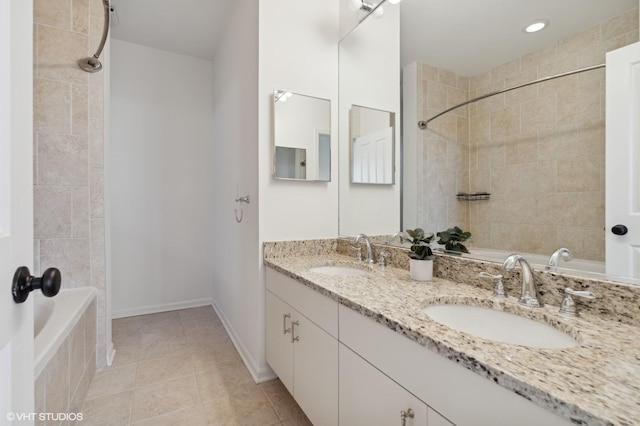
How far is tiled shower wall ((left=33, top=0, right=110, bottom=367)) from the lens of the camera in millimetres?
1832

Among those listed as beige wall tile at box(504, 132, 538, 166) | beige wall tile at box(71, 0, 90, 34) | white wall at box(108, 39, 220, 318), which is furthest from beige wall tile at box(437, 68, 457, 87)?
white wall at box(108, 39, 220, 318)

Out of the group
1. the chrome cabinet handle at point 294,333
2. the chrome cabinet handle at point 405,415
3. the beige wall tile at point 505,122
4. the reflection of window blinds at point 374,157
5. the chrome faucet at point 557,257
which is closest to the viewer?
the chrome cabinet handle at point 405,415

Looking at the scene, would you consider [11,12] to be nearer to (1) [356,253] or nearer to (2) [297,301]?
(2) [297,301]

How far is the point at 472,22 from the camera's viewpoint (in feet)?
4.26

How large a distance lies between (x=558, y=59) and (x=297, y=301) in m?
1.35

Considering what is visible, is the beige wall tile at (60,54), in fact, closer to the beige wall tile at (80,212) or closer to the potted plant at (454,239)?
the beige wall tile at (80,212)

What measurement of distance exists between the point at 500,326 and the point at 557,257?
0.98 feet

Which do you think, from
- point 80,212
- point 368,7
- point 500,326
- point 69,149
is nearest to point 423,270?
point 500,326

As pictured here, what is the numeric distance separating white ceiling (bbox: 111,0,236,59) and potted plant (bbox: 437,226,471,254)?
2.39m

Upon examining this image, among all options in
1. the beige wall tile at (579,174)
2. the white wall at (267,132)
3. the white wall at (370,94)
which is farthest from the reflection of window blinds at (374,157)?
the beige wall tile at (579,174)

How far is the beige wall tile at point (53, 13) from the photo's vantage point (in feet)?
5.93

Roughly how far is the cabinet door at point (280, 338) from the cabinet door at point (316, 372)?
0.07 meters

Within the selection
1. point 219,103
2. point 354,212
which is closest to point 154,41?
Answer: point 219,103

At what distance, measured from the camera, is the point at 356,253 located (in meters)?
1.82
